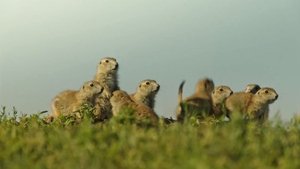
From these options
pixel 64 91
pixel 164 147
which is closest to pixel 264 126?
pixel 164 147

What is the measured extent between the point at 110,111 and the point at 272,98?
347 cm

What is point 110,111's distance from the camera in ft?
51.8

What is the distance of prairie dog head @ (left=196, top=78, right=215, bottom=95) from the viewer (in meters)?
16.5

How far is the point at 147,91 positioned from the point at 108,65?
1126 millimetres

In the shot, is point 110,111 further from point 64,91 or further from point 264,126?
point 264,126

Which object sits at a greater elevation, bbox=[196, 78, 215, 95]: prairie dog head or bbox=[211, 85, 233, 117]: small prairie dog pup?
bbox=[196, 78, 215, 95]: prairie dog head

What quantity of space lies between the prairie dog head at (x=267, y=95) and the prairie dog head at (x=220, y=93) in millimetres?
843

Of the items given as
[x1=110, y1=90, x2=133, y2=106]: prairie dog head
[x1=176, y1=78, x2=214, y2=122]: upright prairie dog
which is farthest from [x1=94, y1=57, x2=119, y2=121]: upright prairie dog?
[x1=176, y1=78, x2=214, y2=122]: upright prairie dog

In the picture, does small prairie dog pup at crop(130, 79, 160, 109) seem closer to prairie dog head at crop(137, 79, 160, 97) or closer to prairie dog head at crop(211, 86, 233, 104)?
prairie dog head at crop(137, 79, 160, 97)

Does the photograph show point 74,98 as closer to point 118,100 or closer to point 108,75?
point 108,75

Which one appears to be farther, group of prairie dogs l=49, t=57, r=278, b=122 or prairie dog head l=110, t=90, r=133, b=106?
group of prairie dogs l=49, t=57, r=278, b=122

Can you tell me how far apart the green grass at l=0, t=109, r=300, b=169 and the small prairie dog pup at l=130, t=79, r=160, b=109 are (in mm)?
7938

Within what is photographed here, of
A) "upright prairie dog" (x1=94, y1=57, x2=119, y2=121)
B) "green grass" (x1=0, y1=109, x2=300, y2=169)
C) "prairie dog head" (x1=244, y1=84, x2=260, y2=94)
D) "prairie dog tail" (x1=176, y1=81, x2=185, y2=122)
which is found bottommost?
"green grass" (x1=0, y1=109, x2=300, y2=169)

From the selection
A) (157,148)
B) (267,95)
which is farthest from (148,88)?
(157,148)
